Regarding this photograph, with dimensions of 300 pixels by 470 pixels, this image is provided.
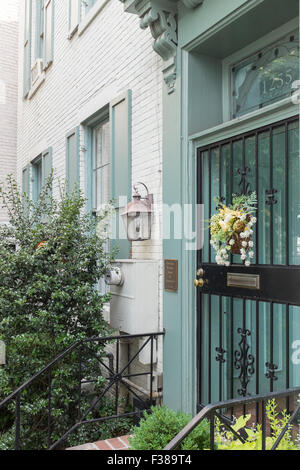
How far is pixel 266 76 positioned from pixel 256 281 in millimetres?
1582

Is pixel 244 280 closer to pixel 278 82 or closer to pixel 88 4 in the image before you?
pixel 278 82

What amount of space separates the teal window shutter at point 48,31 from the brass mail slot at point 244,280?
228 inches

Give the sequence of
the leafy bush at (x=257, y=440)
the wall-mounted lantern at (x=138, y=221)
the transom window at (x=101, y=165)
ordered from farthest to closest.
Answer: the transom window at (x=101, y=165) → the wall-mounted lantern at (x=138, y=221) → the leafy bush at (x=257, y=440)

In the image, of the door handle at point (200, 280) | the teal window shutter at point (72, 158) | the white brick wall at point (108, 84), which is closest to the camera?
the door handle at point (200, 280)

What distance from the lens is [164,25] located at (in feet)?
12.5

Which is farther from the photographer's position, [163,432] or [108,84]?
[108,84]

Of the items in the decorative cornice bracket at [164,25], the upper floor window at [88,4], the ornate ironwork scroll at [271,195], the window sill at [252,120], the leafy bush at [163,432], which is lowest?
the leafy bush at [163,432]

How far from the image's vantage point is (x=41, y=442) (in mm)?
4043

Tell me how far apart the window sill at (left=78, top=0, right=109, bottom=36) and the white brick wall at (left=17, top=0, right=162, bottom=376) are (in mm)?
49

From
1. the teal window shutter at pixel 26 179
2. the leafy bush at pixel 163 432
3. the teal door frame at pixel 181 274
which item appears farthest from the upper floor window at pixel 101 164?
the teal window shutter at pixel 26 179

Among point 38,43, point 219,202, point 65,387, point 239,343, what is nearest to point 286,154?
point 219,202

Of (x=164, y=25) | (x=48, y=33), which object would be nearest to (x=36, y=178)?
(x=48, y=33)

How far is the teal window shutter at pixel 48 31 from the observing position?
745 centimetres

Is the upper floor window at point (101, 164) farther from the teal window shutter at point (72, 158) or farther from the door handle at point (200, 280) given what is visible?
the door handle at point (200, 280)
